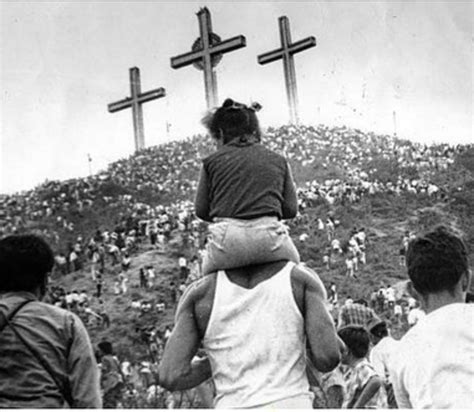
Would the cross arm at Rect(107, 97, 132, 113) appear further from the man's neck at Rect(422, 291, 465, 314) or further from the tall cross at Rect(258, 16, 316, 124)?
the man's neck at Rect(422, 291, 465, 314)

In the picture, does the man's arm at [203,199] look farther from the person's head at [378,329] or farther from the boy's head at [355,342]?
the person's head at [378,329]

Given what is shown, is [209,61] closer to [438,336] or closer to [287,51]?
[287,51]

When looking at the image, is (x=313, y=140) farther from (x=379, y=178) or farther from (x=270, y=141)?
(x=379, y=178)

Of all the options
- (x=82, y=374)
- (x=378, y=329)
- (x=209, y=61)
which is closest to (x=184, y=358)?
(x=82, y=374)

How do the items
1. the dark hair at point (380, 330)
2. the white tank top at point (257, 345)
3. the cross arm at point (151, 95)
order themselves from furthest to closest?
the cross arm at point (151, 95), the dark hair at point (380, 330), the white tank top at point (257, 345)

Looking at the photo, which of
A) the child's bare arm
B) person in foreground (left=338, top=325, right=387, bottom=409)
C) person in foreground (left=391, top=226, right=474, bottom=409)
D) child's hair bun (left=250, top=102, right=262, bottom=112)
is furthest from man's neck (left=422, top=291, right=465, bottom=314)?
person in foreground (left=338, top=325, right=387, bottom=409)

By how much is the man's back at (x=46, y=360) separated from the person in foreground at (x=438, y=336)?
0.95 meters

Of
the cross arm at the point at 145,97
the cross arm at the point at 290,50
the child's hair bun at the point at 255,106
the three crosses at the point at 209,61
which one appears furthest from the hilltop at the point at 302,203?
the child's hair bun at the point at 255,106

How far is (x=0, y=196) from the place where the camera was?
28750 millimetres

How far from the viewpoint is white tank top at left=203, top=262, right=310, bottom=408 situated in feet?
8.71

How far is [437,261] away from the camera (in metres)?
2.53

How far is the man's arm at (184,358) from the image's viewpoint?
2.74m

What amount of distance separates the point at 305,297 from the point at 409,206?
20.3m

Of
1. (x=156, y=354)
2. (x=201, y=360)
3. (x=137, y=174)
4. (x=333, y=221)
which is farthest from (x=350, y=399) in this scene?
(x=137, y=174)
